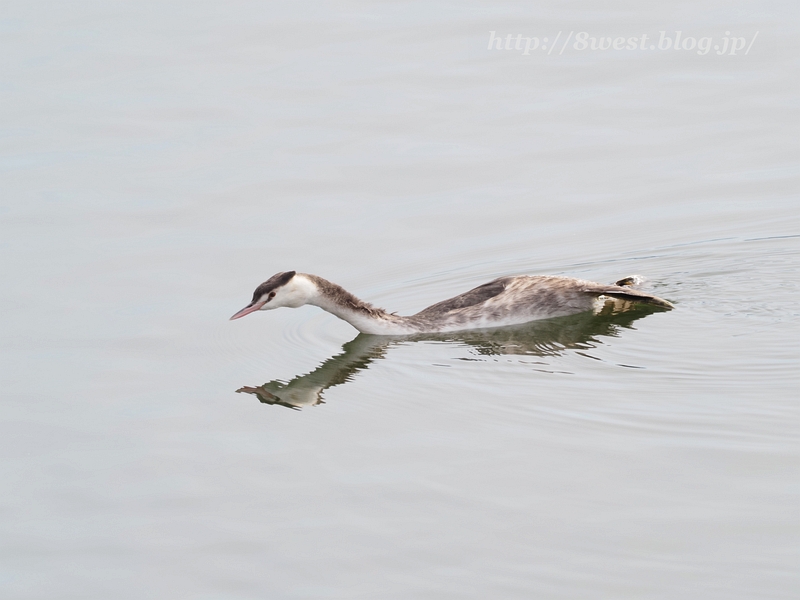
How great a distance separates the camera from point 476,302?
1395cm

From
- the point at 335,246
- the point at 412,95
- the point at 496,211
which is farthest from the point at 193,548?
the point at 412,95

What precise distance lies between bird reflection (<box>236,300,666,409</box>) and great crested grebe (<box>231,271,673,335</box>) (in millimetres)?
98

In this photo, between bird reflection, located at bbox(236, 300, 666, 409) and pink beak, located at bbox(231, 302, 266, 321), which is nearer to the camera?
bird reflection, located at bbox(236, 300, 666, 409)

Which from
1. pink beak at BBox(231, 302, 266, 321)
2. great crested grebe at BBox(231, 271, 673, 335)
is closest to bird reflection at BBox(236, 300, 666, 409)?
great crested grebe at BBox(231, 271, 673, 335)

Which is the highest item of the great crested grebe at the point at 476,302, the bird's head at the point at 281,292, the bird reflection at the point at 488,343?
the bird's head at the point at 281,292

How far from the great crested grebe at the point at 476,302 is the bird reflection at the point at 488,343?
98mm

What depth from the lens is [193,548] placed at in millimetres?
9172

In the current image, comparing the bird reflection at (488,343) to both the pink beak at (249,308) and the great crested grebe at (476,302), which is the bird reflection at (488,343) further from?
the pink beak at (249,308)

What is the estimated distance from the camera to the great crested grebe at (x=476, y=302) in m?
13.6

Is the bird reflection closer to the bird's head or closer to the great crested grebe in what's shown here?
the great crested grebe

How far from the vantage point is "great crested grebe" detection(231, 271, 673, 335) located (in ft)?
44.8

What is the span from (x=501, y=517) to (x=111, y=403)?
4.66m

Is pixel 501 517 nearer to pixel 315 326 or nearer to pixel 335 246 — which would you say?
pixel 315 326

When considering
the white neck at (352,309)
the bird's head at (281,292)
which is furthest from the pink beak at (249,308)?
the white neck at (352,309)
